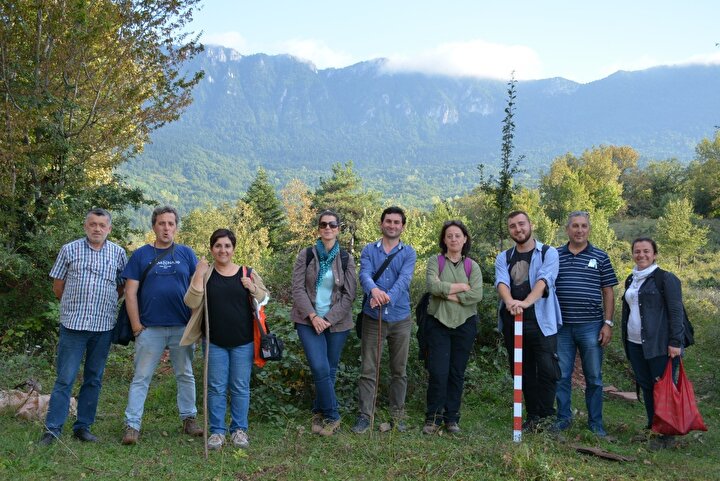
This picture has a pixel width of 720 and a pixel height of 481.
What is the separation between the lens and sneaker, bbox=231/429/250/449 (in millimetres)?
5020

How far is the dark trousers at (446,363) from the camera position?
220 inches

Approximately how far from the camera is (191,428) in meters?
5.46

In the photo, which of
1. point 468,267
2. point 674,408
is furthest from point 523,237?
point 674,408

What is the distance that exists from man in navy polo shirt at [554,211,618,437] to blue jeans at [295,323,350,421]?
2075 millimetres

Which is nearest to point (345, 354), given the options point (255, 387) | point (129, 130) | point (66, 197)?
point (255, 387)

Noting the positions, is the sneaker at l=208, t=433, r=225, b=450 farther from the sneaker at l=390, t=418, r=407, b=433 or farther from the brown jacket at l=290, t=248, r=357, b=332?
the sneaker at l=390, t=418, r=407, b=433

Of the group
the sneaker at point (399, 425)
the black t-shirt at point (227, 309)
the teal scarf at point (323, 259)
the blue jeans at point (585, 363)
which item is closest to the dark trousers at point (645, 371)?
the blue jeans at point (585, 363)

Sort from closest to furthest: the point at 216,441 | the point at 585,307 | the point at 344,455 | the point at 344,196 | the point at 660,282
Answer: the point at 344,455 → the point at 216,441 → the point at 660,282 → the point at 585,307 → the point at 344,196

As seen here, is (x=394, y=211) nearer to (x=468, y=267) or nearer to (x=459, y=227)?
(x=459, y=227)

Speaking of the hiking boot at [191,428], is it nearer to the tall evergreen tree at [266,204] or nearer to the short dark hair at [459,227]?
the short dark hair at [459,227]

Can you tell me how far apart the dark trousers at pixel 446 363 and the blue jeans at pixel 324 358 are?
2.64 feet

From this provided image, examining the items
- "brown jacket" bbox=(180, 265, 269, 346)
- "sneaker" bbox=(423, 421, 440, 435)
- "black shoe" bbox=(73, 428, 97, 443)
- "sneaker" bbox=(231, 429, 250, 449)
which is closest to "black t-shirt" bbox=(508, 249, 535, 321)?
"sneaker" bbox=(423, 421, 440, 435)

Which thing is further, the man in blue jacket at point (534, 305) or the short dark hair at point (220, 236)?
the man in blue jacket at point (534, 305)

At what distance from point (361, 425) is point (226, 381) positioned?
1276mm
